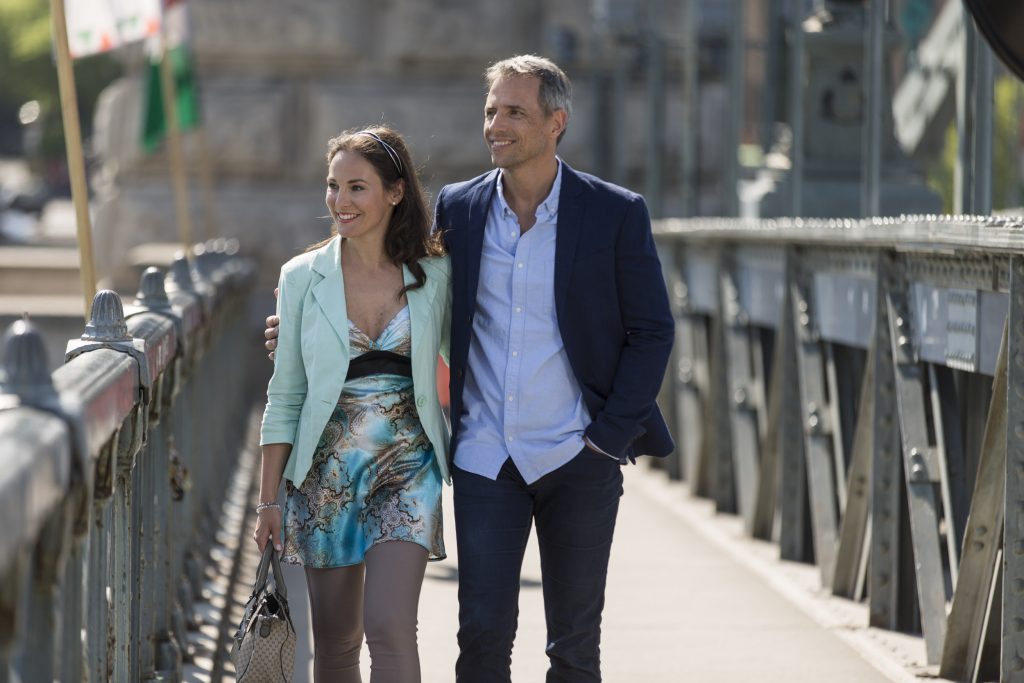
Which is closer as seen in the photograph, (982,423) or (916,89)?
(982,423)

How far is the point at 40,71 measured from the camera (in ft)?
305

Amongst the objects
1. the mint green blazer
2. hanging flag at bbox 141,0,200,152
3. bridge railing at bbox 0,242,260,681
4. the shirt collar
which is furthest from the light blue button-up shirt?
hanging flag at bbox 141,0,200,152

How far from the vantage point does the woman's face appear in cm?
473

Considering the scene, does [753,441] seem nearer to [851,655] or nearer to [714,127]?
[851,655]

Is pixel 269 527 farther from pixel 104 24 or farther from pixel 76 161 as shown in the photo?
pixel 104 24

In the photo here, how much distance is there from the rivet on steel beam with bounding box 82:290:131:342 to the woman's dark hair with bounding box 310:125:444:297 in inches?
23.0

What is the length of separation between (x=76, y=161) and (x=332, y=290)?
179 centimetres

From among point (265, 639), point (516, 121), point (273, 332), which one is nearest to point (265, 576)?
point (265, 639)

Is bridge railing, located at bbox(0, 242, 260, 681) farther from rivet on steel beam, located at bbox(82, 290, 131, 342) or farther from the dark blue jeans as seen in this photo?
the dark blue jeans

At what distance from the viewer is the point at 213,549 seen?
8.38 meters

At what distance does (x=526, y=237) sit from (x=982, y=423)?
2.39 m

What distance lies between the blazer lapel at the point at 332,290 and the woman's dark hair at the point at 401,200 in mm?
67

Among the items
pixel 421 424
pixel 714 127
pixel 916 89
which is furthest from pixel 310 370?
pixel 714 127

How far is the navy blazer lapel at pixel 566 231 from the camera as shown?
15.5 feet
